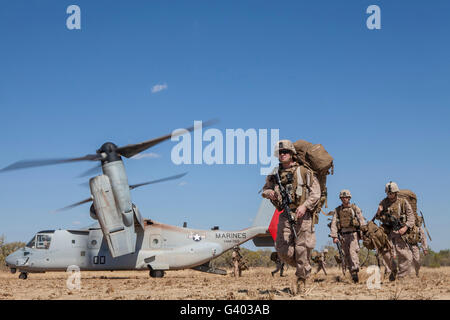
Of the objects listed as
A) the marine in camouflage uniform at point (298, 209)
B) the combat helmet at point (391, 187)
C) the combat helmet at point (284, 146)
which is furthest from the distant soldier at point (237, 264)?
the combat helmet at point (284, 146)

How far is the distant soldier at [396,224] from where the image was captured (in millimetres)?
12531

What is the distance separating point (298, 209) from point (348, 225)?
488 centimetres

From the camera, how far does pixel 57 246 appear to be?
20328 millimetres

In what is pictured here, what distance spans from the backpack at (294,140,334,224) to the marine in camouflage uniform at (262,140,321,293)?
195 millimetres

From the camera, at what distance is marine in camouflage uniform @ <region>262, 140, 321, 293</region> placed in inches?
323

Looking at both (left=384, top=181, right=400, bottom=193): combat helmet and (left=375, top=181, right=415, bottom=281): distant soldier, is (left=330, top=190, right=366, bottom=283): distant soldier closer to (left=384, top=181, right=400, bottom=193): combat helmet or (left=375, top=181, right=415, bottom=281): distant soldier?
(left=375, top=181, right=415, bottom=281): distant soldier

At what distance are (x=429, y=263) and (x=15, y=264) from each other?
3662 cm

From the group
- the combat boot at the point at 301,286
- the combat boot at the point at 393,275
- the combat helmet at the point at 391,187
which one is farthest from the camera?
the combat boot at the point at 393,275

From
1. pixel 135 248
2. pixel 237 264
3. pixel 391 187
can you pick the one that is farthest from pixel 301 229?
pixel 237 264

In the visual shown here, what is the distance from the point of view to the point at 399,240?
12.8m

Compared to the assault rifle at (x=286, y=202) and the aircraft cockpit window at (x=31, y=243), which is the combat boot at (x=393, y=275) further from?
the aircraft cockpit window at (x=31, y=243)

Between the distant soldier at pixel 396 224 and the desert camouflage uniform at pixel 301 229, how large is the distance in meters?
4.99
